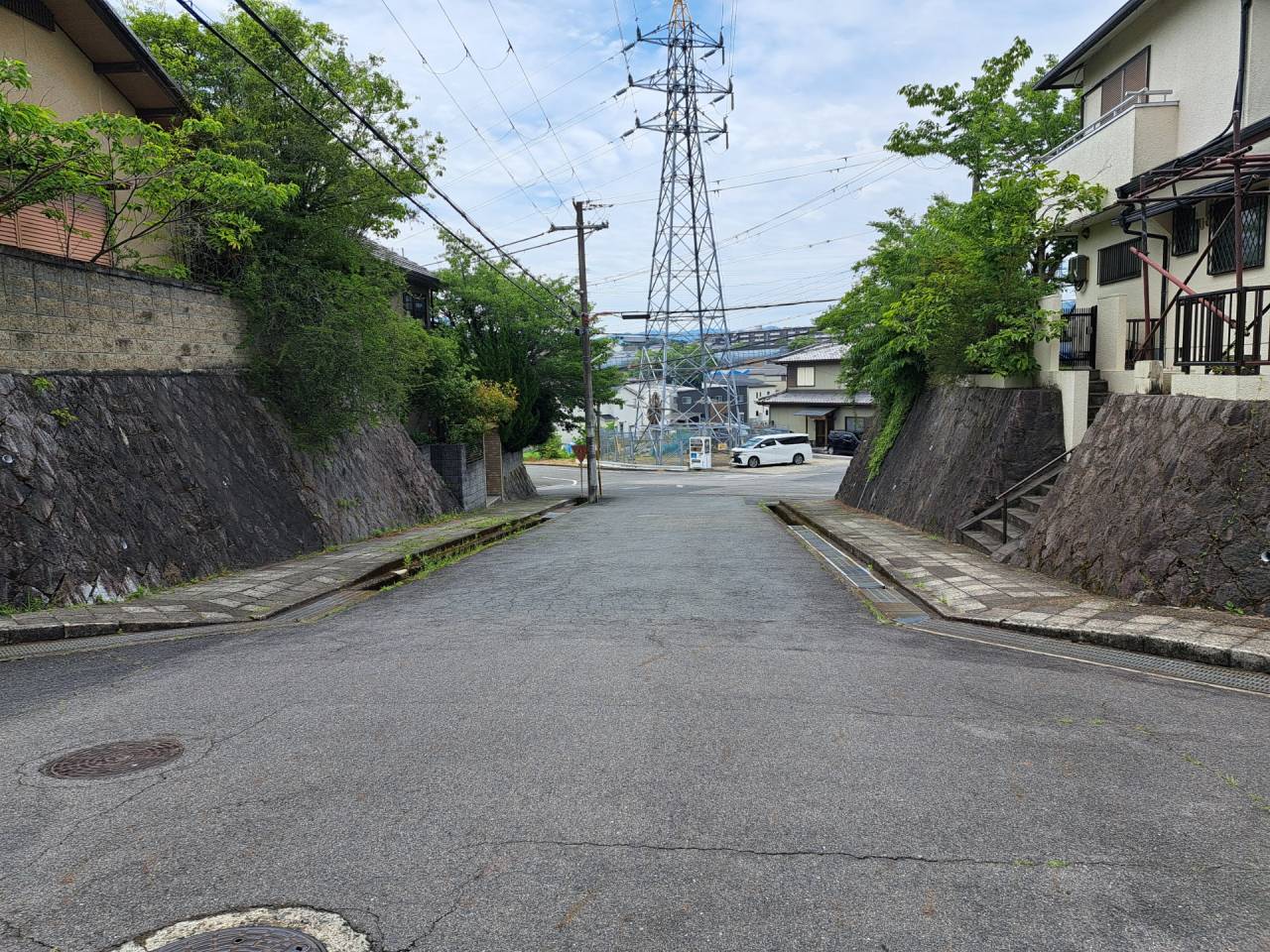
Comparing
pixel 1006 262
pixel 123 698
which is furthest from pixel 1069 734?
pixel 1006 262

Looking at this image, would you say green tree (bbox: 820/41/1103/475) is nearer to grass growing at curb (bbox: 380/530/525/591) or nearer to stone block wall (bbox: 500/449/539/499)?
grass growing at curb (bbox: 380/530/525/591)

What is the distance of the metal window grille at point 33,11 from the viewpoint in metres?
12.2

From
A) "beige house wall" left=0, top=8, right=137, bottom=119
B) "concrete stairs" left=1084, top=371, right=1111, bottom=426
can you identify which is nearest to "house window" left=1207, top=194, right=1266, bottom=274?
"concrete stairs" left=1084, top=371, right=1111, bottom=426

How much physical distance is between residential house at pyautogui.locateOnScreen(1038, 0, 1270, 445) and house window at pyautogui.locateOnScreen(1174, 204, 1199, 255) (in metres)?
0.02

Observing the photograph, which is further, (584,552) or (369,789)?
(584,552)

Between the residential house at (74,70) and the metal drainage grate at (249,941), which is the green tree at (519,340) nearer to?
the residential house at (74,70)

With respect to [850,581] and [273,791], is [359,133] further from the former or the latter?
[273,791]

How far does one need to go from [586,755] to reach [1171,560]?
21.7ft

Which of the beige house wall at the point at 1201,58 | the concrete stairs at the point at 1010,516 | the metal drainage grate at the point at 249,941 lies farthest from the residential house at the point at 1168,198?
the metal drainage grate at the point at 249,941

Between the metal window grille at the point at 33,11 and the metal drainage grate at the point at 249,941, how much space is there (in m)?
14.1

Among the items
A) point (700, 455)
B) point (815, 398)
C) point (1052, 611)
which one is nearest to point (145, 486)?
point (1052, 611)

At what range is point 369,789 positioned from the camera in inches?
175

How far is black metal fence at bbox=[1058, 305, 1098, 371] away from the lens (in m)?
15.0

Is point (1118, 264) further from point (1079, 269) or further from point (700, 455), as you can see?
point (700, 455)
